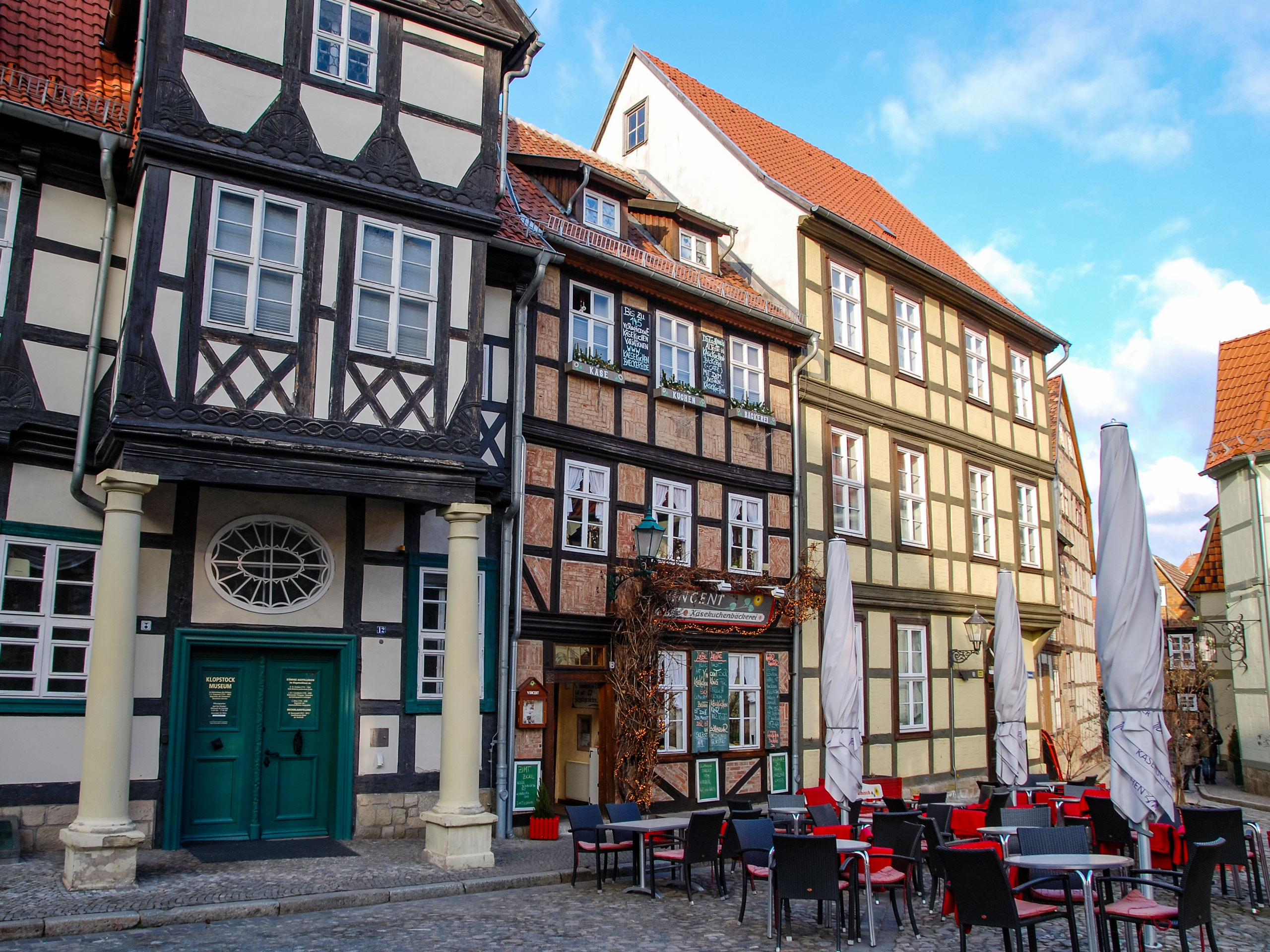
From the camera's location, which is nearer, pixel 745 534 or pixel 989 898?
pixel 989 898

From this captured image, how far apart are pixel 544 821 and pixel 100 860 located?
16.7 feet

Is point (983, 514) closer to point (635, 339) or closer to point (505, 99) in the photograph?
point (635, 339)

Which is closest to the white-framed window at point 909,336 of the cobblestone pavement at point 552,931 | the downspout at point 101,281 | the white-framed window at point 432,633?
the white-framed window at point 432,633

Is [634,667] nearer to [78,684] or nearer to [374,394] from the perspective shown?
[374,394]

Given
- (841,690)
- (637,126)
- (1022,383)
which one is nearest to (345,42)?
(841,690)

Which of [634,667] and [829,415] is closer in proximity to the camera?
[634,667]

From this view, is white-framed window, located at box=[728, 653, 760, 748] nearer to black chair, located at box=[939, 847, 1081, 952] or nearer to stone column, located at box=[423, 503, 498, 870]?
stone column, located at box=[423, 503, 498, 870]

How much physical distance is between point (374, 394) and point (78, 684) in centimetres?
394

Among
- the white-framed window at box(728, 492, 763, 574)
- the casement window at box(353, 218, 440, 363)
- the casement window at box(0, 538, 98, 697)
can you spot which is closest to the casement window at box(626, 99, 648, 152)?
the white-framed window at box(728, 492, 763, 574)

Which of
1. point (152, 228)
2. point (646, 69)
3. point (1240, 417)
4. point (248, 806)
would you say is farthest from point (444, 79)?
point (1240, 417)

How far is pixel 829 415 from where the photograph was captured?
17.9m

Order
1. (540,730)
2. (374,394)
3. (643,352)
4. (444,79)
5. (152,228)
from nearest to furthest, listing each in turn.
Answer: (152,228) < (374,394) < (444,79) < (540,730) < (643,352)

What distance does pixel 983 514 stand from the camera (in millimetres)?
21156

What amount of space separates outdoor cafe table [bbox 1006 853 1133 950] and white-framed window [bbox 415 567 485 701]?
21.1ft
